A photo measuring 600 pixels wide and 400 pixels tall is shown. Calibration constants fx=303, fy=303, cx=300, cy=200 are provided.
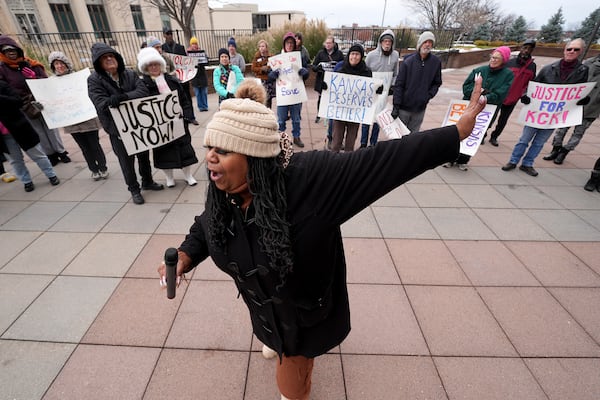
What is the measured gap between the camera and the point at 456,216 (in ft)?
13.6

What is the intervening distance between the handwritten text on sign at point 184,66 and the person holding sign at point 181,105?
12.7 feet

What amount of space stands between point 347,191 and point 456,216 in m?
3.62

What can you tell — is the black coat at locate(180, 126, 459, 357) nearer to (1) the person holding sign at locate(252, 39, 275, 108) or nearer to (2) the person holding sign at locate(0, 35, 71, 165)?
(2) the person holding sign at locate(0, 35, 71, 165)

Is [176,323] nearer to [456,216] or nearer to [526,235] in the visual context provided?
[456,216]

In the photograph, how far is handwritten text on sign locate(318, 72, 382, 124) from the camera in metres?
5.34

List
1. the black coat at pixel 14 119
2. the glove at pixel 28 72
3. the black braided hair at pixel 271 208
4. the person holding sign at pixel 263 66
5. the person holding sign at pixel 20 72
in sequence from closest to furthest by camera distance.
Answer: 1. the black braided hair at pixel 271 208
2. the black coat at pixel 14 119
3. the person holding sign at pixel 20 72
4. the glove at pixel 28 72
5. the person holding sign at pixel 263 66

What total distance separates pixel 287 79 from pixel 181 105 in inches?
92.4

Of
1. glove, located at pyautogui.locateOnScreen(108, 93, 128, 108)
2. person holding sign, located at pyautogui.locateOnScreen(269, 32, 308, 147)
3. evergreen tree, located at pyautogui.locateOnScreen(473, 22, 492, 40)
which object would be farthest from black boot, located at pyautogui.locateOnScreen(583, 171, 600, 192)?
evergreen tree, located at pyautogui.locateOnScreen(473, 22, 492, 40)

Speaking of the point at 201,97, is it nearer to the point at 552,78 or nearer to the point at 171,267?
the point at 552,78

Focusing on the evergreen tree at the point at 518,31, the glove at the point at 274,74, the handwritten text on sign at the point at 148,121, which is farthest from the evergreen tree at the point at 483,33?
the handwritten text on sign at the point at 148,121

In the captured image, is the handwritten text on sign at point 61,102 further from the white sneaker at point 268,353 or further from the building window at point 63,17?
the building window at point 63,17

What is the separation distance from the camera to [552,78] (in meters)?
5.05

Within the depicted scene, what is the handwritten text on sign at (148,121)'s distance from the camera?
12.7 feet

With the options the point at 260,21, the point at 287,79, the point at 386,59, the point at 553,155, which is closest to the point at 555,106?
the point at 553,155
